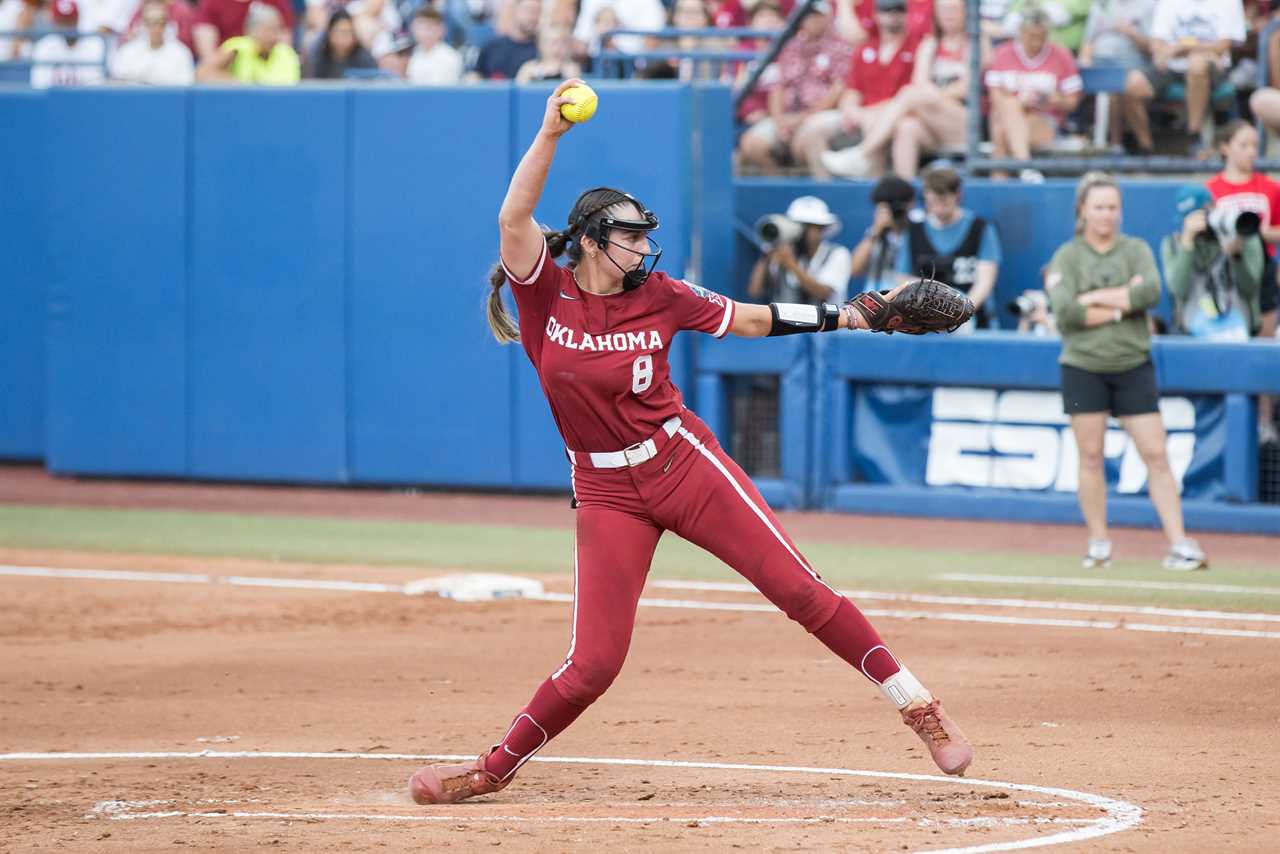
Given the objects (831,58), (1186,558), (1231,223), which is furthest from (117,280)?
(1186,558)

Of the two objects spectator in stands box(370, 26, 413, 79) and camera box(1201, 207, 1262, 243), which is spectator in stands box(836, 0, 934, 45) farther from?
spectator in stands box(370, 26, 413, 79)

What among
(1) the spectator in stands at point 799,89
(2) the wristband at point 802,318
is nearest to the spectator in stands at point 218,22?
(1) the spectator in stands at point 799,89

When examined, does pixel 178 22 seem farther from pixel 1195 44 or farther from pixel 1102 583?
pixel 1102 583

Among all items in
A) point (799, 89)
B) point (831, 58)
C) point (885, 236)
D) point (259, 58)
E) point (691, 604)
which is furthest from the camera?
point (259, 58)

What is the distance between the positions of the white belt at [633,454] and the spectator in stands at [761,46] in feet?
35.7

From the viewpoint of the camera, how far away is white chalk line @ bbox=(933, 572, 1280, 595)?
10594 millimetres

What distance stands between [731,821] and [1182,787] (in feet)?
5.02

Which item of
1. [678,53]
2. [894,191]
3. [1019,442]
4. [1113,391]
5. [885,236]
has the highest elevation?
[678,53]

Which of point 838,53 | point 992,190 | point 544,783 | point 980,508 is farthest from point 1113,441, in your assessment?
point 544,783

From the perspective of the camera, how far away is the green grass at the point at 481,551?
430 inches

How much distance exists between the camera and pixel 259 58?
17062 millimetres

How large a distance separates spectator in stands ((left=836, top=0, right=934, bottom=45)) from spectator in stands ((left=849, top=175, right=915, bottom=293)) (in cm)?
177

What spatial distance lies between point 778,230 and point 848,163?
1.40 m

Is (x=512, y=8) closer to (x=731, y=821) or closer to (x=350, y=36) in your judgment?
(x=350, y=36)
